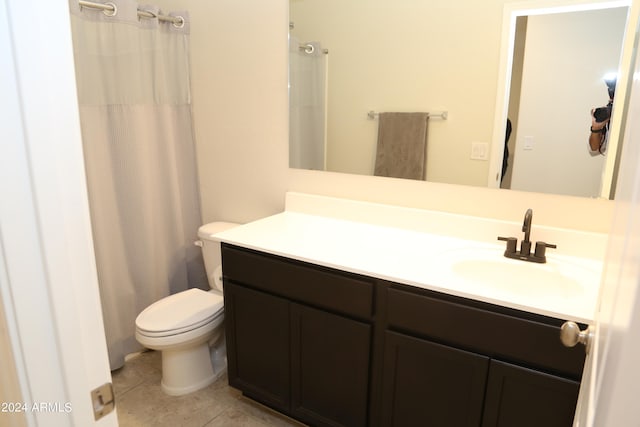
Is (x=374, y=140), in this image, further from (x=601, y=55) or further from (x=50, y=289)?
(x=50, y=289)

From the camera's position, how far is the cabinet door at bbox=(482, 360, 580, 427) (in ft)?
4.02

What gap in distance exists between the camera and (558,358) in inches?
47.8

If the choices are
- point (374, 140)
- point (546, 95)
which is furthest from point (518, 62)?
point (374, 140)

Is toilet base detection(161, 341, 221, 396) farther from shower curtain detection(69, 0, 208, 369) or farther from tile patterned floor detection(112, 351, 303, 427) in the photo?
shower curtain detection(69, 0, 208, 369)

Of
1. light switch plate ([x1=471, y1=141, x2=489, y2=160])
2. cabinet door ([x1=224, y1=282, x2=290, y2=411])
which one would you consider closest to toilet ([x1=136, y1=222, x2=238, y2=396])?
cabinet door ([x1=224, y1=282, x2=290, y2=411])

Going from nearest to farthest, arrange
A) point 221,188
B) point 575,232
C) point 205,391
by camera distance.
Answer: point 575,232
point 205,391
point 221,188

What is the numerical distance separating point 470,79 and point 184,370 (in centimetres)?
195

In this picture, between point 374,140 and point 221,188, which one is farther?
point 221,188

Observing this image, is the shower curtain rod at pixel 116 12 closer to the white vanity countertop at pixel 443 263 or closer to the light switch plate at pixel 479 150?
the white vanity countertop at pixel 443 263

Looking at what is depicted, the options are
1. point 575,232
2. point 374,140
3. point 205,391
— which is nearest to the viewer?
point 575,232

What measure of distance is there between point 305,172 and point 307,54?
23.7 inches

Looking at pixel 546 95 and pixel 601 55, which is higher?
pixel 601 55

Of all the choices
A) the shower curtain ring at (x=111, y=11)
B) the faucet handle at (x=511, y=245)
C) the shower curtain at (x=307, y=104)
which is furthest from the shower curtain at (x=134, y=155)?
the faucet handle at (x=511, y=245)

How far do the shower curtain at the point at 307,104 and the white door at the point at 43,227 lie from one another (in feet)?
5.51
